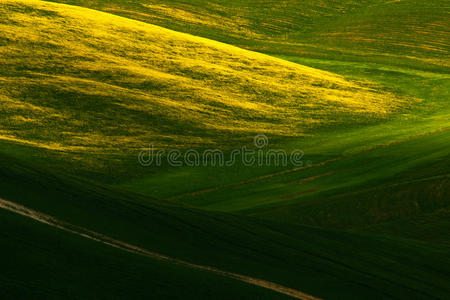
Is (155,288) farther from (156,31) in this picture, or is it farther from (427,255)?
(156,31)

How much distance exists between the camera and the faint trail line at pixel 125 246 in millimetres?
12281

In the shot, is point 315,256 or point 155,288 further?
point 315,256

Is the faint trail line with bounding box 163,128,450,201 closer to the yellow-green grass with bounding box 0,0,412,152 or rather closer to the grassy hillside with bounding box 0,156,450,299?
the yellow-green grass with bounding box 0,0,412,152

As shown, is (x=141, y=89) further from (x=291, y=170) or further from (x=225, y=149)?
(x=291, y=170)

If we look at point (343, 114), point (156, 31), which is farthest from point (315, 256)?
point (156, 31)

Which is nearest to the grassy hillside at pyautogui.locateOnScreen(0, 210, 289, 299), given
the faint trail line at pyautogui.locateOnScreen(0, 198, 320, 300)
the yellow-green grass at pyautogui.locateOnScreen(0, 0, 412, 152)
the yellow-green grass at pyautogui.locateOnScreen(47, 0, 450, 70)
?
the faint trail line at pyautogui.locateOnScreen(0, 198, 320, 300)

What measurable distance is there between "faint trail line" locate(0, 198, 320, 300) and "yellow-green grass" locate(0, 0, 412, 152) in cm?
1824

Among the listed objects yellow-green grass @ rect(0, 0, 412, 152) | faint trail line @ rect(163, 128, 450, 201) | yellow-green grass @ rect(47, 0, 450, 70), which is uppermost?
yellow-green grass @ rect(47, 0, 450, 70)

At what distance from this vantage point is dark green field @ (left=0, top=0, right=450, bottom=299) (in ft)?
40.4

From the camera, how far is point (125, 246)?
12.5 m

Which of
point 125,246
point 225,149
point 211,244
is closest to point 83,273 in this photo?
point 125,246

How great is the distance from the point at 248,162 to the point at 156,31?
1791 cm

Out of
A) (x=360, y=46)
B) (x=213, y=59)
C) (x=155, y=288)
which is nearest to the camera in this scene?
(x=155, y=288)

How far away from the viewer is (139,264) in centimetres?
1163
